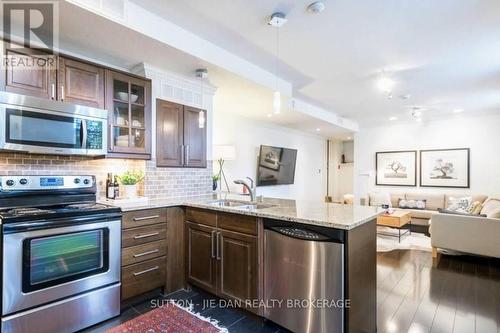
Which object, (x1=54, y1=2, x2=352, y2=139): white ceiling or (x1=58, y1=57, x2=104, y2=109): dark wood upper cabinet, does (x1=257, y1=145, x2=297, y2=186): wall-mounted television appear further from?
(x1=58, y1=57, x2=104, y2=109): dark wood upper cabinet

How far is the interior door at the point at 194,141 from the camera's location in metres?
3.39

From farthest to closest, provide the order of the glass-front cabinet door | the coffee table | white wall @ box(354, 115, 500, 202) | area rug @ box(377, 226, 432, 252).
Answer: white wall @ box(354, 115, 500, 202) < the coffee table < area rug @ box(377, 226, 432, 252) < the glass-front cabinet door

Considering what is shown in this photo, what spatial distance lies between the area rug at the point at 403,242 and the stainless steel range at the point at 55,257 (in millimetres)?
3897

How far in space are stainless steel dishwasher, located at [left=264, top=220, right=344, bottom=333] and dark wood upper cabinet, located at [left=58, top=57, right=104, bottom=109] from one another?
2.04 m

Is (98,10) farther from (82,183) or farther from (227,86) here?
(227,86)

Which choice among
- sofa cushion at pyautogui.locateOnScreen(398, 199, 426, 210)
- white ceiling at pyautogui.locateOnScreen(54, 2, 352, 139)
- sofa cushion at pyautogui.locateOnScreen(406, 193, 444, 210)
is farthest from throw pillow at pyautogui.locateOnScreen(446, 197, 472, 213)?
white ceiling at pyautogui.locateOnScreen(54, 2, 352, 139)

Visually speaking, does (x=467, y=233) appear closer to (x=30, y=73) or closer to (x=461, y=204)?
(x=461, y=204)

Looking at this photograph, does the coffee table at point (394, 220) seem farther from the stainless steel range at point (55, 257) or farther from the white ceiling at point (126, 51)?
the stainless steel range at point (55, 257)

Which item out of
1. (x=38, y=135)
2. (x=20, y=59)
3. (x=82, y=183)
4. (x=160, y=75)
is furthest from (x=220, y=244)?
(x=20, y=59)

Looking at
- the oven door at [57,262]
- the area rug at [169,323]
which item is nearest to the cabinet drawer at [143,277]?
the oven door at [57,262]

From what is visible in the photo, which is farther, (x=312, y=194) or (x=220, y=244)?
(x=312, y=194)

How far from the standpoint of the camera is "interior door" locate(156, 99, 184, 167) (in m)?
3.13

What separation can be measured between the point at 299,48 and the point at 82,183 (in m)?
2.63

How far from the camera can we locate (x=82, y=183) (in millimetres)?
2613
